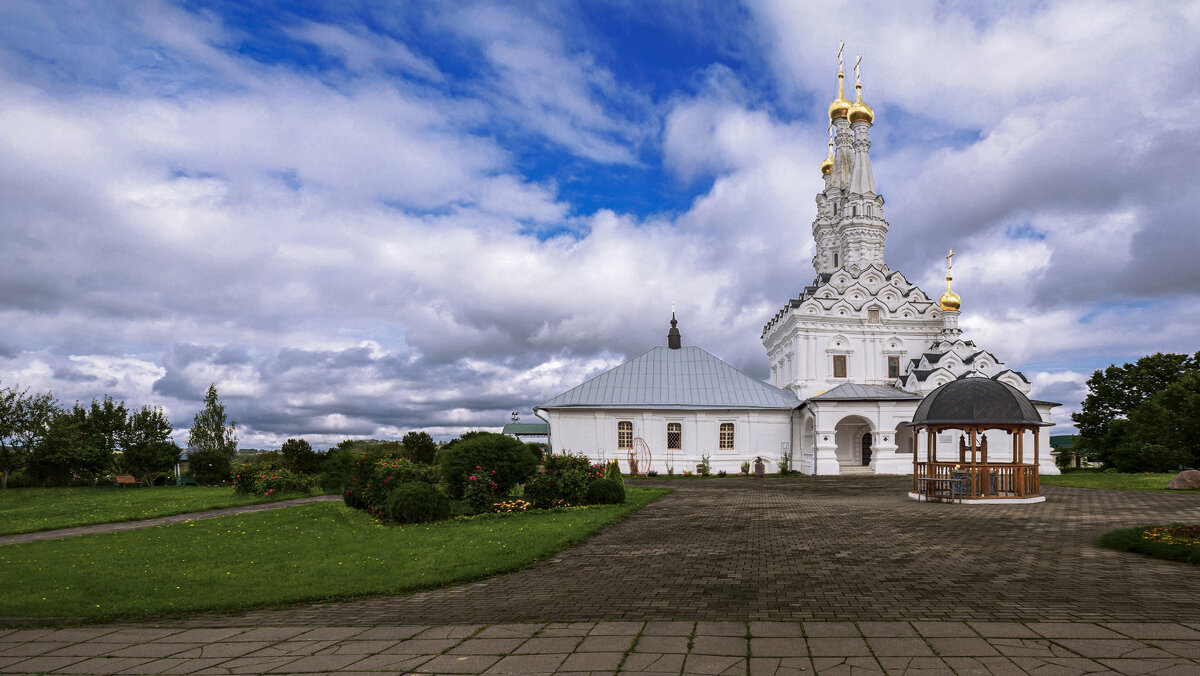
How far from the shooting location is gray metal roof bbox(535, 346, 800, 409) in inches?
1391

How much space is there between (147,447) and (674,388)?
2579 cm

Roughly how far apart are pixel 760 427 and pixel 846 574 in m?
27.9

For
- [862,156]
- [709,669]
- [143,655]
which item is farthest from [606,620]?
[862,156]

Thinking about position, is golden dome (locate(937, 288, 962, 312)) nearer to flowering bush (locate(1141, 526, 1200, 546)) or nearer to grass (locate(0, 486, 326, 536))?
flowering bush (locate(1141, 526, 1200, 546))

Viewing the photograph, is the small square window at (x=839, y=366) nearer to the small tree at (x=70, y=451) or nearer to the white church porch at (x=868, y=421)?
the white church porch at (x=868, y=421)

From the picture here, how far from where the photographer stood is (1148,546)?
9516mm

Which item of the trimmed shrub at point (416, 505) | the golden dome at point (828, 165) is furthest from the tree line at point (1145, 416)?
the trimmed shrub at point (416, 505)

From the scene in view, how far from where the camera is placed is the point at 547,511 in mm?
16562

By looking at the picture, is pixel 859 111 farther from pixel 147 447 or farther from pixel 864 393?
pixel 147 447

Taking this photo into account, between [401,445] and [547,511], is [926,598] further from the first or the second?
[401,445]

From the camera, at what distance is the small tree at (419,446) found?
33719 millimetres

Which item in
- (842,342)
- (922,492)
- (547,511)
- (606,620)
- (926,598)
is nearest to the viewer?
(606,620)

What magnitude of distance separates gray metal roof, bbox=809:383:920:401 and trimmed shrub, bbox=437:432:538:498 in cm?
2121

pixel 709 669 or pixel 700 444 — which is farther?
pixel 700 444
